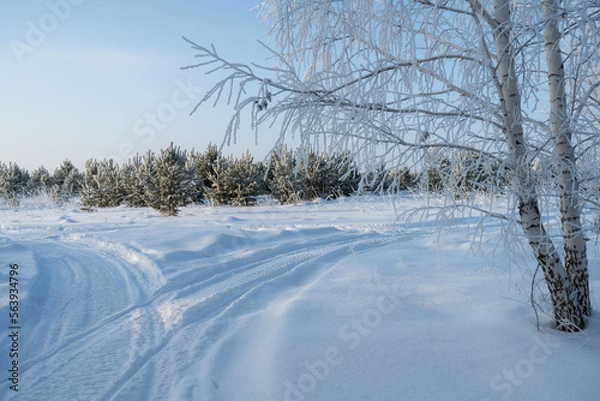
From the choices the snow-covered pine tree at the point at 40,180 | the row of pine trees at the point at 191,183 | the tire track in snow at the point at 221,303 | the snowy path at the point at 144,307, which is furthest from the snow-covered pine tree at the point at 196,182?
the snow-covered pine tree at the point at 40,180

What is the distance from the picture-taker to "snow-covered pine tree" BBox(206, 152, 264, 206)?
16734 mm

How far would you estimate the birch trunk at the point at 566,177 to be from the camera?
265 cm

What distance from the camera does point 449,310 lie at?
338 centimetres

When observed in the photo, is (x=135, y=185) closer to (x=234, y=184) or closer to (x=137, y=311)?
(x=234, y=184)

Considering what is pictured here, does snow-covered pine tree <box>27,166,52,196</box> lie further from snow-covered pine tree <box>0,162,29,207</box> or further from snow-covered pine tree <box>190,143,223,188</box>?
snow-covered pine tree <box>190,143,223,188</box>

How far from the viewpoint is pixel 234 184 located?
55.6 ft

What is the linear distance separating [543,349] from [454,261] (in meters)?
2.55

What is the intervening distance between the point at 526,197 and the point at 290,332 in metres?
1.97

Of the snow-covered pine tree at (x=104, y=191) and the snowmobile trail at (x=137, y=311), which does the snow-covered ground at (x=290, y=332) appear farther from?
the snow-covered pine tree at (x=104, y=191)

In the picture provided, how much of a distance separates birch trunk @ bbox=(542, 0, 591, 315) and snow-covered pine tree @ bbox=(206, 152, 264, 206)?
46.5ft

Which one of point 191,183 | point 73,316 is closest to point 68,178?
point 191,183

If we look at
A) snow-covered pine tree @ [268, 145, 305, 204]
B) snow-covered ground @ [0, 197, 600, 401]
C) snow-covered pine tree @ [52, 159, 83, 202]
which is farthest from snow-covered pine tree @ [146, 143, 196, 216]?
snow-covered pine tree @ [52, 159, 83, 202]

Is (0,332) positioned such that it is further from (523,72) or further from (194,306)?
(523,72)

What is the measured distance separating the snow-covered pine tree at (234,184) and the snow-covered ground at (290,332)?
35.8 feet
